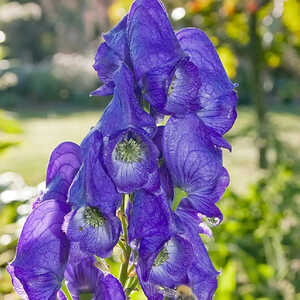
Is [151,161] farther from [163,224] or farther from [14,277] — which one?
[14,277]

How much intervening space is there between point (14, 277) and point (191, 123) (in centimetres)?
34

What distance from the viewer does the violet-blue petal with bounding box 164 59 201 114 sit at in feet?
2.33

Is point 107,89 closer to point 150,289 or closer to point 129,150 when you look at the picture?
point 129,150

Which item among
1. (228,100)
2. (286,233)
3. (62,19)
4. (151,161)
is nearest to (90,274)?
(151,161)

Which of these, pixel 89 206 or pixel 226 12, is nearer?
pixel 89 206

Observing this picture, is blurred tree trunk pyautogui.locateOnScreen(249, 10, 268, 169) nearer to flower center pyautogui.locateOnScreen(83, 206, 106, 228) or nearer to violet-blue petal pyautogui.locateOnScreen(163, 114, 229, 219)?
violet-blue petal pyautogui.locateOnScreen(163, 114, 229, 219)

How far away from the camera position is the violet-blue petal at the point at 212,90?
2.47 ft

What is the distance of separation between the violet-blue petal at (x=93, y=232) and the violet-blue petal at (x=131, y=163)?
49 millimetres

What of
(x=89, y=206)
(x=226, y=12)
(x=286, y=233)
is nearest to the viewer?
(x=89, y=206)

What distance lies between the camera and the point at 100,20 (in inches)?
1055

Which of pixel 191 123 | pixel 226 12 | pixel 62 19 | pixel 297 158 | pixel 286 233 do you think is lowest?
pixel 286 233

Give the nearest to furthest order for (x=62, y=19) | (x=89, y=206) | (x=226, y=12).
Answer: (x=89, y=206)
(x=226, y=12)
(x=62, y=19)

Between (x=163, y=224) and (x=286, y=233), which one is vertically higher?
(x=163, y=224)

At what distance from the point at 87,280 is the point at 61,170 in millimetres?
168
